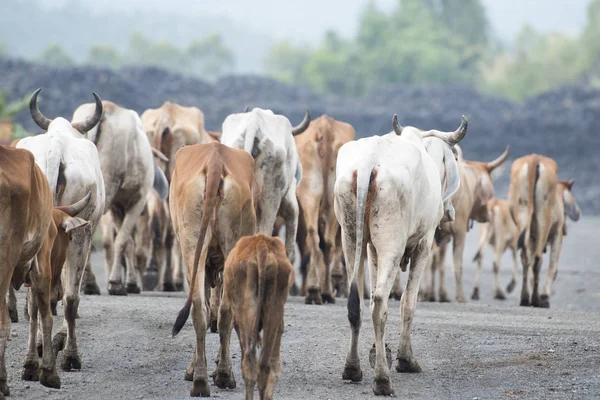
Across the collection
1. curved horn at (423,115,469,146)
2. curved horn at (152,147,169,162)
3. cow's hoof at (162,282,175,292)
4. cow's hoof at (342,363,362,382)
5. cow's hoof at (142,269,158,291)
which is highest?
curved horn at (152,147,169,162)

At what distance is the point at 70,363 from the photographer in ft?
34.3

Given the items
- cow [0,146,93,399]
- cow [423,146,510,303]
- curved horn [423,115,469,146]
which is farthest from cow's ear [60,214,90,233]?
cow [423,146,510,303]

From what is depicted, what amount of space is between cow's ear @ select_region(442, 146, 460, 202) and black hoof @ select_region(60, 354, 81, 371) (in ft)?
13.9

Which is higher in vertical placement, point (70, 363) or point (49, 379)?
point (70, 363)

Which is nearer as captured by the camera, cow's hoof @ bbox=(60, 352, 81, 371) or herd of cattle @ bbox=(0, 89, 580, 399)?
herd of cattle @ bbox=(0, 89, 580, 399)

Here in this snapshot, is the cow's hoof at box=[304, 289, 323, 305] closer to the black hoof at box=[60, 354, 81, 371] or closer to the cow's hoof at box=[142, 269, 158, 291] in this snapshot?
the cow's hoof at box=[142, 269, 158, 291]

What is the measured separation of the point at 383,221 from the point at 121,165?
244 inches

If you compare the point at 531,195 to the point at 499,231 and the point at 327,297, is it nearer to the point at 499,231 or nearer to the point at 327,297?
the point at 327,297

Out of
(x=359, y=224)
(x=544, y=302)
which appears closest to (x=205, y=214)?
(x=359, y=224)

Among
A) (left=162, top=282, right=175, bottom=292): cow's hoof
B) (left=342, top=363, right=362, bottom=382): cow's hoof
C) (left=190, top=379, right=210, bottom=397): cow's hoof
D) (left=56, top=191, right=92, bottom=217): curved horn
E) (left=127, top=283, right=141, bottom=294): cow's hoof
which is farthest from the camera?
(left=162, top=282, right=175, bottom=292): cow's hoof

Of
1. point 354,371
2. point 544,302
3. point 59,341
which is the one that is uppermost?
point 544,302

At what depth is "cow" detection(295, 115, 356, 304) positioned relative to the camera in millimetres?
16172

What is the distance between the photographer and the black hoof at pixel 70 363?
10453 mm

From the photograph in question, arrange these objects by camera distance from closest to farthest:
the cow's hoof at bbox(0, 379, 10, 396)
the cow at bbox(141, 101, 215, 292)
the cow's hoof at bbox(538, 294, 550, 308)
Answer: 1. the cow's hoof at bbox(0, 379, 10, 396)
2. the cow at bbox(141, 101, 215, 292)
3. the cow's hoof at bbox(538, 294, 550, 308)
